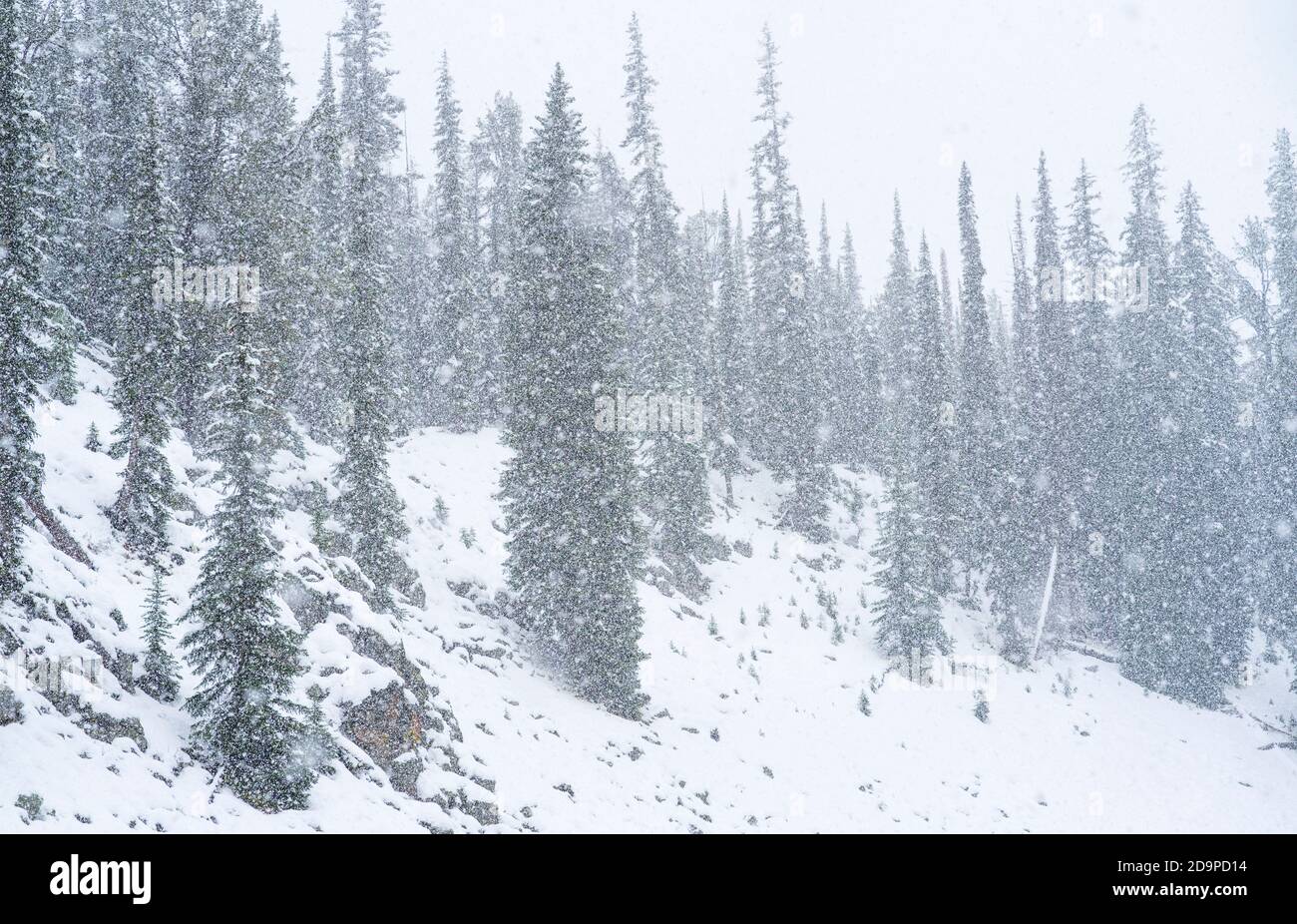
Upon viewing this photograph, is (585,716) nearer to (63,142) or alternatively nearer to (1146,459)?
(63,142)

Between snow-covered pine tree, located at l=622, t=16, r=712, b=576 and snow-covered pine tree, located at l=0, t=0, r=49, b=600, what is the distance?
2045cm

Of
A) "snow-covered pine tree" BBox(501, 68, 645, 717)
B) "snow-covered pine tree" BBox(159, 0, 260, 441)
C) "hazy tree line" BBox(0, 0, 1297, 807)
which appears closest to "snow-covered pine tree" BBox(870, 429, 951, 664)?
"hazy tree line" BBox(0, 0, 1297, 807)

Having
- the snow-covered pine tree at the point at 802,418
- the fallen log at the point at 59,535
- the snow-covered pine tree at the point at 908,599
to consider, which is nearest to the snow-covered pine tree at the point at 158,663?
the fallen log at the point at 59,535

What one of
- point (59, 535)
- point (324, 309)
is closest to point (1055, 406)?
point (324, 309)

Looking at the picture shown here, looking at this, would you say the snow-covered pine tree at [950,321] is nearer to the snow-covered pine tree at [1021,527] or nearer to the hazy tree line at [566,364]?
the hazy tree line at [566,364]

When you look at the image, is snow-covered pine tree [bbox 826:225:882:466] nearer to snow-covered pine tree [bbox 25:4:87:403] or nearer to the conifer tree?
the conifer tree

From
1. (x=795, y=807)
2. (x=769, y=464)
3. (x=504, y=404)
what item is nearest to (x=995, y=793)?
(x=795, y=807)

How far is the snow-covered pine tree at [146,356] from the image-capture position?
50.1ft

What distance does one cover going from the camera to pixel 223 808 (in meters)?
10.3

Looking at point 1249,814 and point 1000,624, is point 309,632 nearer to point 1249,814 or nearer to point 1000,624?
point 1249,814

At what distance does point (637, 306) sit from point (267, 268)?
23.2 m

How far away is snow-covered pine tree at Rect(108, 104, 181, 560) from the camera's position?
601 inches

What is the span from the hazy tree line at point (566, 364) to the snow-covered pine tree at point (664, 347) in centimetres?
18

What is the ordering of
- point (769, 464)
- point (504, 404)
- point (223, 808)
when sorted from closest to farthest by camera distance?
point (223, 808), point (504, 404), point (769, 464)
